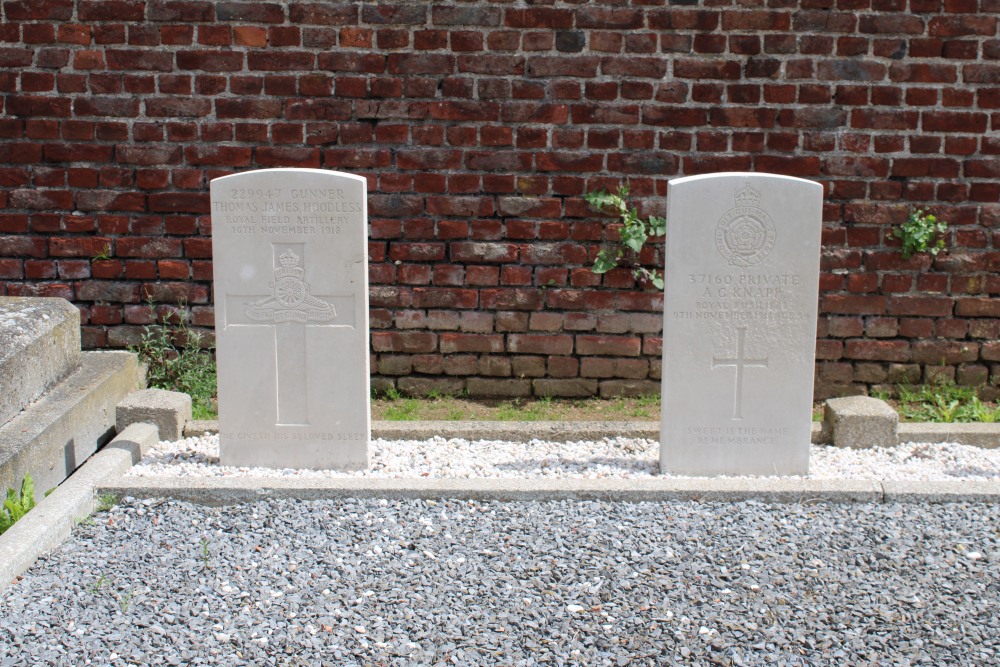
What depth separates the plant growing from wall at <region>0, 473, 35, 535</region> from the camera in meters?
3.18

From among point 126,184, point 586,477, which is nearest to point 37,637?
point 586,477

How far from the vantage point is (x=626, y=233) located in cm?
483

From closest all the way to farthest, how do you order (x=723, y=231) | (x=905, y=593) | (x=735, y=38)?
(x=905, y=593), (x=723, y=231), (x=735, y=38)

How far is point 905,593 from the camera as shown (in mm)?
2664

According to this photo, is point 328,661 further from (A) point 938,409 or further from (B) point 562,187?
(A) point 938,409

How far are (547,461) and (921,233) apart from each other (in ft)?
8.33

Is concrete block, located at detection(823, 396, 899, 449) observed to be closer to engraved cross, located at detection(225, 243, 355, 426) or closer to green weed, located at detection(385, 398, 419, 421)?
green weed, located at detection(385, 398, 419, 421)

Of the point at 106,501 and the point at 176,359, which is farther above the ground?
the point at 176,359

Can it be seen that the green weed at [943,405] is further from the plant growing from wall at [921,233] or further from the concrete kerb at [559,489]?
the concrete kerb at [559,489]

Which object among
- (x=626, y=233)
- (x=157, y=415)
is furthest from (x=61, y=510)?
Result: (x=626, y=233)

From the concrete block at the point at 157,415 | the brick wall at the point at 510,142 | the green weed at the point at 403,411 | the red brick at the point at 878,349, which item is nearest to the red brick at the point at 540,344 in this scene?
the brick wall at the point at 510,142

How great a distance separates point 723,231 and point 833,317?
1.72 metres

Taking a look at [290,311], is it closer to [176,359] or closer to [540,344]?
[176,359]

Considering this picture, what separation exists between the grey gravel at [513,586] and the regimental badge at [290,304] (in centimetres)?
Result: 86
